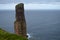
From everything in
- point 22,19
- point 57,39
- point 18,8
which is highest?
point 18,8

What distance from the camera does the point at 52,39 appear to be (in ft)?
277

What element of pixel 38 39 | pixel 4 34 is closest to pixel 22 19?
pixel 4 34

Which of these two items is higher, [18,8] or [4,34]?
[18,8]

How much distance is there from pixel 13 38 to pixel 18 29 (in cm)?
2951

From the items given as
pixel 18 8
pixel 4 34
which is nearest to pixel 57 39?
pixel 18 8

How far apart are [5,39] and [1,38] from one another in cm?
24

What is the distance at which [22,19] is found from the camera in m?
40.5

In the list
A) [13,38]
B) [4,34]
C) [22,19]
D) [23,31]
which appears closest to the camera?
[13,38]

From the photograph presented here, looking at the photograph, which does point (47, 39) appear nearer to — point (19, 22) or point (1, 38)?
point (19, 22)

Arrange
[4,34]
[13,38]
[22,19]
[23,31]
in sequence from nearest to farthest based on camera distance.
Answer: [13,38], [4,34], [23,31], [22,19]

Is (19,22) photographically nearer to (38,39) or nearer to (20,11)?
(20,11)

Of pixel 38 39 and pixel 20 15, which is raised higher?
pixel 20 15

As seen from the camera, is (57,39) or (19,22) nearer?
(19,22)

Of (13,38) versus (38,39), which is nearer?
(13,38)
